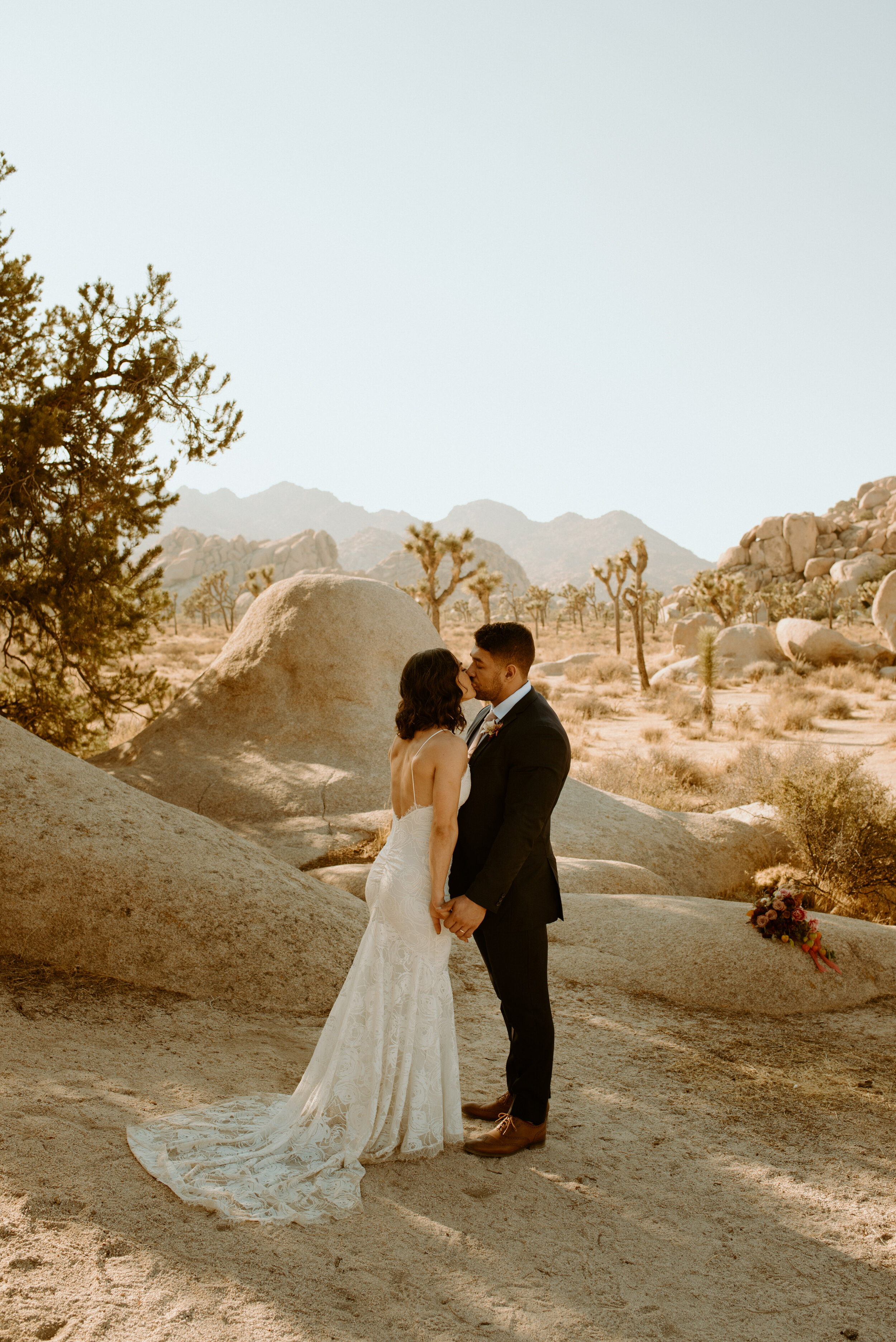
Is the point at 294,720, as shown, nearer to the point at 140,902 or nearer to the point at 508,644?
the point at 140,902

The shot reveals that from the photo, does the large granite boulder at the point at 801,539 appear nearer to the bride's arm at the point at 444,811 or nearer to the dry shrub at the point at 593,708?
the dry shrub at the point at 593,708

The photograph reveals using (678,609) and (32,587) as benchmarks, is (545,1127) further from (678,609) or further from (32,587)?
(678,609)

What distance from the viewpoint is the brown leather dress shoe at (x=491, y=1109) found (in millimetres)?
3691

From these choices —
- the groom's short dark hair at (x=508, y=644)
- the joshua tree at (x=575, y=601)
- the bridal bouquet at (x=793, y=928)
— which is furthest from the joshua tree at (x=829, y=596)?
the groom's short dark hair at (x=508, y=644)

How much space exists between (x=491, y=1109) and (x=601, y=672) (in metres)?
28.9

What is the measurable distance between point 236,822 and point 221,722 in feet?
5.30

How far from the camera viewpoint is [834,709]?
22594 millimetres

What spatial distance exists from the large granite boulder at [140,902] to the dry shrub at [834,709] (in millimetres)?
19730

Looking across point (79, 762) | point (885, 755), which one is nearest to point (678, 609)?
point (885, 755)

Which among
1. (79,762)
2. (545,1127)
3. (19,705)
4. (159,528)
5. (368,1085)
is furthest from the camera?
(159,528)

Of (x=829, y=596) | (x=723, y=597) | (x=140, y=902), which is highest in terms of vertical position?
(x=829, y=596)

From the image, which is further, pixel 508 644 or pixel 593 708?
pixel 593 708

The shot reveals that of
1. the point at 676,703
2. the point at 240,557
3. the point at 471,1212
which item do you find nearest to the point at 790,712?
the point at 676,703

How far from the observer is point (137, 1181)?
2873 mm
